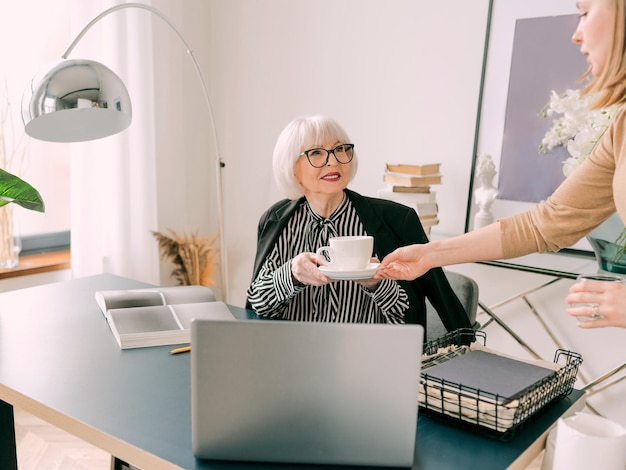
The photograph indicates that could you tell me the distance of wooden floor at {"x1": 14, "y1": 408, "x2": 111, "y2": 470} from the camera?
89.4 inches

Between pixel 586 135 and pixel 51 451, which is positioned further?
pixel 51 451

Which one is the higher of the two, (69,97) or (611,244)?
(69,97)

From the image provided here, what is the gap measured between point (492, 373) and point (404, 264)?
446 millimetres

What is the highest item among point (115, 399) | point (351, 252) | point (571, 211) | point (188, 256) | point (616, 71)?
point (616, 71)

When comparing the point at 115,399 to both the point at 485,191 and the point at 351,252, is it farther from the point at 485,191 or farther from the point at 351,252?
the point at 485,191

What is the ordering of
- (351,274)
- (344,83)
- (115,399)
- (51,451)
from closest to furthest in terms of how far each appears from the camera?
(115,399) → (351,274) → (51,451) → (344,83)

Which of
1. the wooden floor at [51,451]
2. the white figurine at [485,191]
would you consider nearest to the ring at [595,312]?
the white figurine at [485,191]

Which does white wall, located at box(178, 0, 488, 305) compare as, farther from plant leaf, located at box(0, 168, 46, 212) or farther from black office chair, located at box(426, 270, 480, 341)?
plant leaf, located at box(0, 168, 46, 212)

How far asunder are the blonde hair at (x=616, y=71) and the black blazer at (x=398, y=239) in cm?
A: 65

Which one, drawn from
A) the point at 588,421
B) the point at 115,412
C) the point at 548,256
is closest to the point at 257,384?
the point at 115,412

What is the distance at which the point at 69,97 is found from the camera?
1.41 m

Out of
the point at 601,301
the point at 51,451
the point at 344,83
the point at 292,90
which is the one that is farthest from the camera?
the point at 292,90

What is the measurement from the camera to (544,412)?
1.03 metres

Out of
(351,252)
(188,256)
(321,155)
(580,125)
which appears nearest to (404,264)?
(351,252)
